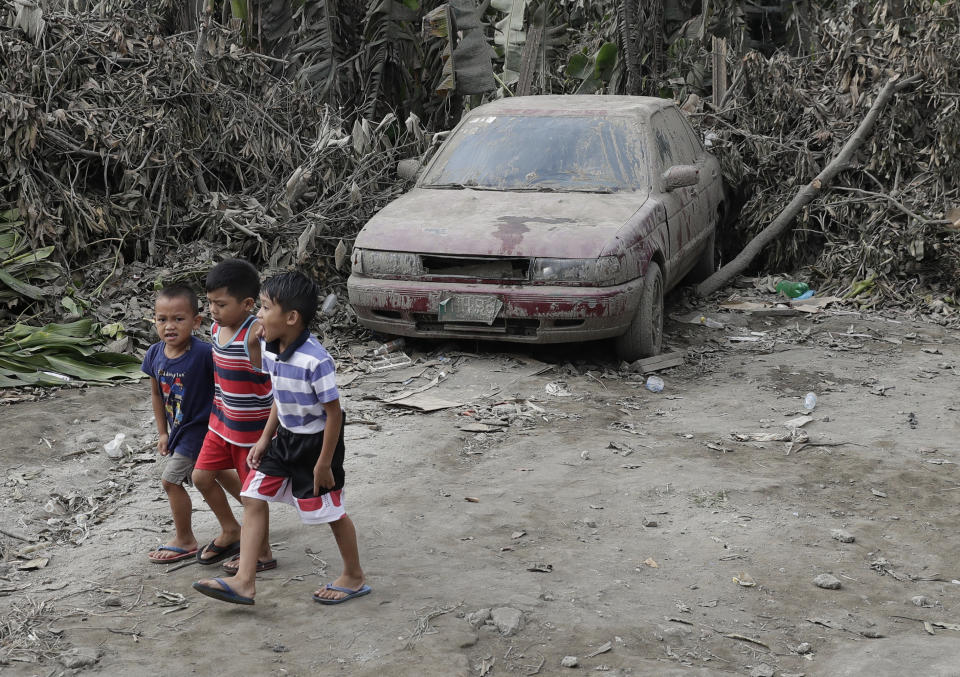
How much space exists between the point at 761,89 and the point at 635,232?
14.9 feet

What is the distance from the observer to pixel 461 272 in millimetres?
7285

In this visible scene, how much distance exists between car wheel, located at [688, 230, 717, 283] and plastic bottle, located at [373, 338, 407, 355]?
3.34 metres

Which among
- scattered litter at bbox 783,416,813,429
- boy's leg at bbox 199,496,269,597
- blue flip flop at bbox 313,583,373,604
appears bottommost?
scattered litter at bbox 783,416,813,429

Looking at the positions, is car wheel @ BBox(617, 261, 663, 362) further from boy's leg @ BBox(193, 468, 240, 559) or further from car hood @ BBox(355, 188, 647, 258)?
boy's leg @ BBox(193, 468, 240, 559)

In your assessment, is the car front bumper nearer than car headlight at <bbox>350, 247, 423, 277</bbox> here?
Yes

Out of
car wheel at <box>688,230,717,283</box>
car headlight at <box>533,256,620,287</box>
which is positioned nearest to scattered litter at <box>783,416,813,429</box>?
car headlight at <box>533,256,620,287</box>

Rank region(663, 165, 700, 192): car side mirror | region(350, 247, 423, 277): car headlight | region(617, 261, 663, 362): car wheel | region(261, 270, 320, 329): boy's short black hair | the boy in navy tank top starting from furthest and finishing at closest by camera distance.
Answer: region(663, 165, 700, 192): car side mirror < region(617, 261, 663, 362): car wheel < region(350, 247, 423, 277): car headlight < the boy in navy tank top < region(261, 270, 320, 329): boy's short black hair

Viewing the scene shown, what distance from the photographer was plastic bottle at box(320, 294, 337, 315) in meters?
8.45

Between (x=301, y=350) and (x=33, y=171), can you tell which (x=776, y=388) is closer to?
(x=301, y=350)

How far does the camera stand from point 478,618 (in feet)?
12.8

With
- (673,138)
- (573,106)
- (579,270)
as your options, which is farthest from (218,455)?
(673,138)

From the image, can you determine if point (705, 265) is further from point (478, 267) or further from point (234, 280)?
point (234, 280)

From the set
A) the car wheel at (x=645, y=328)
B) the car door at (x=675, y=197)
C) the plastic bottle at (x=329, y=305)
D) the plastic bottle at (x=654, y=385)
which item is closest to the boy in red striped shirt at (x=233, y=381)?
the plastic bottle at (x=654, y=385)

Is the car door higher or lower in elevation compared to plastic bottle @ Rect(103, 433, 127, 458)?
higher
